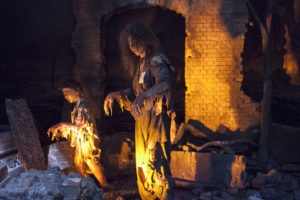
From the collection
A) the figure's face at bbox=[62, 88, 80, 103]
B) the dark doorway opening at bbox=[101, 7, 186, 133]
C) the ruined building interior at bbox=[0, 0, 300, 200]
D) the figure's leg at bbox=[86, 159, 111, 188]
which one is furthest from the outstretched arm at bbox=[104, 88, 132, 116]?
the dark doorway opening at bbox=[101, 7, 186, 133]

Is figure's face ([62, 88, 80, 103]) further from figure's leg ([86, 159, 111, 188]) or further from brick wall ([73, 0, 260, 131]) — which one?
brick wall ([73, 0, 260, 131])

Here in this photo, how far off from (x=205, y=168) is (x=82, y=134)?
2561 millimetres

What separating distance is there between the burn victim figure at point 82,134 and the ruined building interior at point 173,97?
0.03m

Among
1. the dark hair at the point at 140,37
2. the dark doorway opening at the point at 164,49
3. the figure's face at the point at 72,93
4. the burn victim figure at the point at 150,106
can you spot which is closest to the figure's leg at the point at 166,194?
the burn victim figure at the point at 150,106

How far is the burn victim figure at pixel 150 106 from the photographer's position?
3.18 m

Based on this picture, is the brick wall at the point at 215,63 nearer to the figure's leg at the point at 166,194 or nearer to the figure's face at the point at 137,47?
the figure's face at the point at 137,47

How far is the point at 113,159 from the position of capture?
20.0 ft

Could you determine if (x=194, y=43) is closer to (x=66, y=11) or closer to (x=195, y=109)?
(x=195, y=109)

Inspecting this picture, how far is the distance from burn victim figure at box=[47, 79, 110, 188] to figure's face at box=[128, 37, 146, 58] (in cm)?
171

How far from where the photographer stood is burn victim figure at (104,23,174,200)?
125 inches

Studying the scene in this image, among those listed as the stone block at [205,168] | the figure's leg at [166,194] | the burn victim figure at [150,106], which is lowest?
the stone block at [205,168]

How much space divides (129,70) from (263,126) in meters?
3.95

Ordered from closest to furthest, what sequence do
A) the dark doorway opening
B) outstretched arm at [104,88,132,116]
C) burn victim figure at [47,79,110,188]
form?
outstretched arm at [104,88,132,116] → burn victim figure at [47,79,110,188] → the dark doorway opening

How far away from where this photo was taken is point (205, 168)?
533cm
